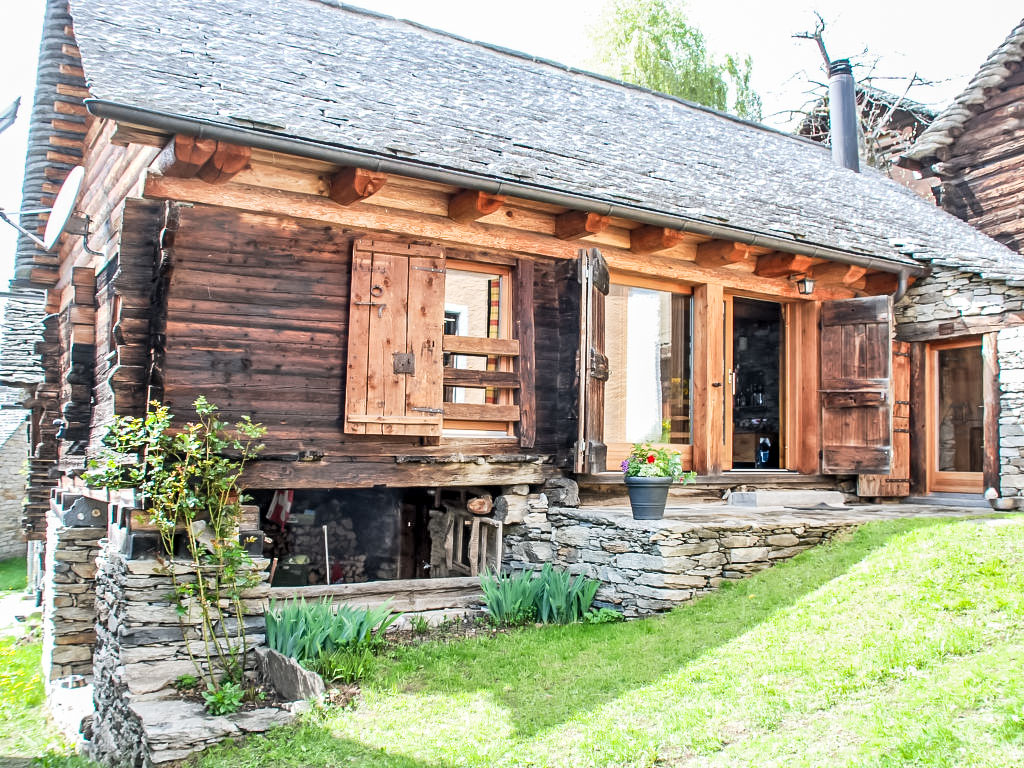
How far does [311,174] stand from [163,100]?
1.22 meters

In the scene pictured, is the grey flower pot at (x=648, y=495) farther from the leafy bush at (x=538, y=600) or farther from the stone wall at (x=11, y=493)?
the stone wall at (x=11, y=493)

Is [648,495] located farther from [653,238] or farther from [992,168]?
[992,168]

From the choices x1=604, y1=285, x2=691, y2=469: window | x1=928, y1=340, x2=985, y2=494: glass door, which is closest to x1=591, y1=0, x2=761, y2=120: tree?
x1=928, y1=340, x2=985, y2=494: glass door

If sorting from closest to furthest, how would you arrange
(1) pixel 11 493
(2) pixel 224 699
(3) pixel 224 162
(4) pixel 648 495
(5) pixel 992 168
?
(2) pixel 224 699
(3) pixel 224 162
(4) pixel 648 495
(5) pixel 992 168
(1) pixel 11 493

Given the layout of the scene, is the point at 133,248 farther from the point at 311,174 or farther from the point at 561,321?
the point at 561,321

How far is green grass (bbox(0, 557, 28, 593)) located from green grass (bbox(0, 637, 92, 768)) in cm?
597

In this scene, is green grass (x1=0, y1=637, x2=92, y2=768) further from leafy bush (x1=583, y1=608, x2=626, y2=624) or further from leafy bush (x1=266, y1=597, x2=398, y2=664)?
leafy bush (x1=583, y1=608, x2=626, y2=624)

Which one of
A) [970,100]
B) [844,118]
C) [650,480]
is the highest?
[970,100]

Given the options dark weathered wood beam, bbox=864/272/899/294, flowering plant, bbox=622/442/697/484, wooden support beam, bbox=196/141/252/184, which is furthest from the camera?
dark weathered wood beam, bbox=864/272/899/294

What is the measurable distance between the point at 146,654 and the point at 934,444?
824cm

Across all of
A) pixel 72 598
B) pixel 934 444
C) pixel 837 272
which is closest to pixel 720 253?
pixel 837 272

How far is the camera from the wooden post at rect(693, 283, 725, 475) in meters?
8.77

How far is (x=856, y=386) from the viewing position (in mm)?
9125

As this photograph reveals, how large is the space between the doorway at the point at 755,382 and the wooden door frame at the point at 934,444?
193 cm
